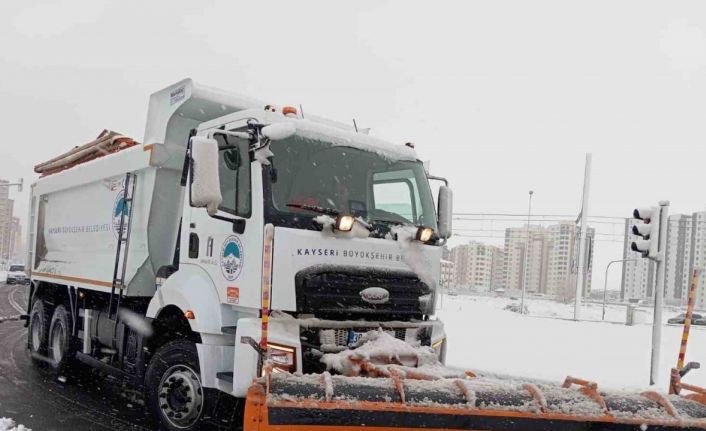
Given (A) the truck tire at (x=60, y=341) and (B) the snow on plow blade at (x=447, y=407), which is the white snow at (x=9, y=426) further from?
(B) the snow on plow blade at (x=447, y=407)

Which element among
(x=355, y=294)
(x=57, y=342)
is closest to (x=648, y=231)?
(x=355, y=294)

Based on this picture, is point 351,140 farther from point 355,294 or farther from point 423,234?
point 355,294

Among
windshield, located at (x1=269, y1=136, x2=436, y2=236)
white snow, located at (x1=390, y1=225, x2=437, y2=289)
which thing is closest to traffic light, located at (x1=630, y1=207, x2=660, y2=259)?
windshield, located at (x1=269, y1=136, x2=436, y2=236)

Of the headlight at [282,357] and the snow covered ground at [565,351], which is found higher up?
the headlight at [282,357]

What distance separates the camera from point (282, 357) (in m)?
4.68

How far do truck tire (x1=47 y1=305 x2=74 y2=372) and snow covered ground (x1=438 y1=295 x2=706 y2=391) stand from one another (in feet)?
24.6

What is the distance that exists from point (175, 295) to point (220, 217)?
3.61 ft

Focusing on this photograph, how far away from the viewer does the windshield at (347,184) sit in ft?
16.9

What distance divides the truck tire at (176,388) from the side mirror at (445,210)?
2.73 meters

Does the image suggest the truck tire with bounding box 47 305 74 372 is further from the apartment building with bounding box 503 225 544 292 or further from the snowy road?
the apartment building with bounding box 503 225 544 292

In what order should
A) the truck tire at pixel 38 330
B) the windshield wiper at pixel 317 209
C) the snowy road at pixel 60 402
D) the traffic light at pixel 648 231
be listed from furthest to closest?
1. the truck tire at pixel 38 330
2. the traffic light at pixel 648 231
3. the snowy road at pixel 60 402
4. the windshield wiper at pixel 317 209

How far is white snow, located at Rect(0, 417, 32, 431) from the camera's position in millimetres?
6020

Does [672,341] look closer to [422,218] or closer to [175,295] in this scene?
[422,218]

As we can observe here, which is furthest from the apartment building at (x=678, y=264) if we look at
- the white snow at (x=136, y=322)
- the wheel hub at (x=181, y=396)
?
the wheel hub at (x=181, y=396)
